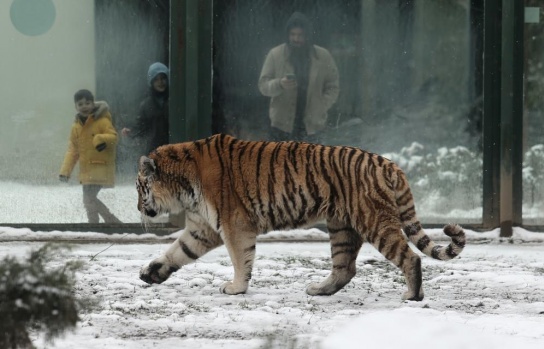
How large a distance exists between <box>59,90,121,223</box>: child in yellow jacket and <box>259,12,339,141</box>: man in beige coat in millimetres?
1435

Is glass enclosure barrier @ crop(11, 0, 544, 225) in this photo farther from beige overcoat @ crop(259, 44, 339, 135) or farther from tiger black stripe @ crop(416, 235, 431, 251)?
tiger black stripe @ crop(416, 235, 431, 251)

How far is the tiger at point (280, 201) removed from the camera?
7.16 meters

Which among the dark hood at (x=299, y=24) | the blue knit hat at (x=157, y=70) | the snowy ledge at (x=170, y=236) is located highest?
the dark hood at (x=299, y=24)

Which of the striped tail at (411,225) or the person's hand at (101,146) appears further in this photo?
the person's hand at (101,146)

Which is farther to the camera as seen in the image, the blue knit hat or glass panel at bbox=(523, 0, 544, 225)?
glass panel at bbox=(523, 0, 544, 225)

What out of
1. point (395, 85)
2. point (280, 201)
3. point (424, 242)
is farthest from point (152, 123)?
point (424, 242)

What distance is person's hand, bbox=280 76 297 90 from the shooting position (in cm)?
1044

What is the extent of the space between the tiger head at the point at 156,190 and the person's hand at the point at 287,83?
2.96 metres

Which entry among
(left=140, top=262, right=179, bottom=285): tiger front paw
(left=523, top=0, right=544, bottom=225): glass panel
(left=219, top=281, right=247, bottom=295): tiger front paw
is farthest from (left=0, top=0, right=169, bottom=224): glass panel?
(left=523, top=0, right=544, bottom=225): glass panel

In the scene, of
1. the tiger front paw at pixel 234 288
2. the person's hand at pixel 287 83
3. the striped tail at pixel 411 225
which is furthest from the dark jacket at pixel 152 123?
the striped tail at pixel 411 225

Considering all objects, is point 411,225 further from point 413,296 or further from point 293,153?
point 293,153

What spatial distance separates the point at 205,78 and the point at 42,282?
19.5 feet

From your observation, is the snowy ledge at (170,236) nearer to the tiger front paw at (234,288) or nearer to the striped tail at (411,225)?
the tiger front paw at (234,288)

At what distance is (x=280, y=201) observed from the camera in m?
7.43
